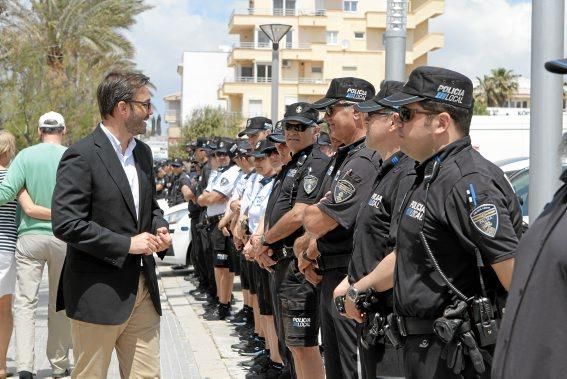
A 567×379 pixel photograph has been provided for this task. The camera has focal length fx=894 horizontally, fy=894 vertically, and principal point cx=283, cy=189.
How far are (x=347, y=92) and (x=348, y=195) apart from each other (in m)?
0.88

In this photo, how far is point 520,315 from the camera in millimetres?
2363

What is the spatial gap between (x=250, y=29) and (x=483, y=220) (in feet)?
220

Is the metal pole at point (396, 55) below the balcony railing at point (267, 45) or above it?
below

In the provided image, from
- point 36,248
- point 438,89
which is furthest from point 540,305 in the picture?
point 36,248

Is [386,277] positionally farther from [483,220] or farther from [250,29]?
[250,29]

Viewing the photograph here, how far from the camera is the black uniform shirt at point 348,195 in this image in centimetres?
529

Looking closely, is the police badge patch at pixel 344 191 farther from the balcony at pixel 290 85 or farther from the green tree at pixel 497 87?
the green tree at pixel 497 87

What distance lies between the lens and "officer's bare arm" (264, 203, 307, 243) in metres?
6.39

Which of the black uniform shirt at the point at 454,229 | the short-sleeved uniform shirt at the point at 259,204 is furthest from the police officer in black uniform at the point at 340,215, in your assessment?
the short-sleeved uniform shirt at the point at 259,204

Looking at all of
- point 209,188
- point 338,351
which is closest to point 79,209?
point 338,351

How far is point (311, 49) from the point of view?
66.3m

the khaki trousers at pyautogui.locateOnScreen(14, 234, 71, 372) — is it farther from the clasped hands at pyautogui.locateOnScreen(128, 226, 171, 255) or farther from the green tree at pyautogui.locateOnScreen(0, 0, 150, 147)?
the green tree at pyautogui.locateOnScreen(0, 0, 150, 147)

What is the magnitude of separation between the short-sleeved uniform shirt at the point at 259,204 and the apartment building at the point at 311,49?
182 ft

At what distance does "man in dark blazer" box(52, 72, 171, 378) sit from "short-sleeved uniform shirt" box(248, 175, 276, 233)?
3.37 metres
